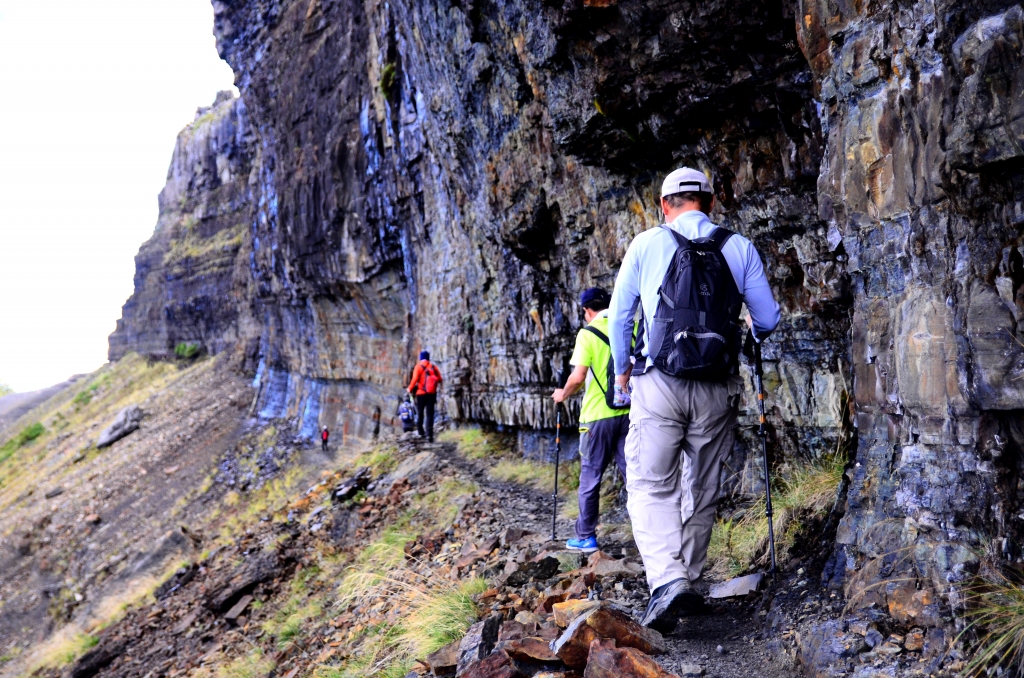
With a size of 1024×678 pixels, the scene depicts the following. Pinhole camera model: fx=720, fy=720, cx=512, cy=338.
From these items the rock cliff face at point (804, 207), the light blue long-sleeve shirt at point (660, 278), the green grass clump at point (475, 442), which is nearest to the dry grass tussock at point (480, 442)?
the green grass clump at point (475, 442)

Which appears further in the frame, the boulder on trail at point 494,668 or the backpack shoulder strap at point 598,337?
the backpack shoulder strap at point 598,337

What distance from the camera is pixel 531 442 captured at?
11188mm

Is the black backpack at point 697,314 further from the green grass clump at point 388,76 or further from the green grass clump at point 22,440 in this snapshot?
the green grass clump at point 22,440

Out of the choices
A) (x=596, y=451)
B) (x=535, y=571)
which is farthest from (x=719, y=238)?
(x=535, y=571)

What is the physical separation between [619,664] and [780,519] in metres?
1.85

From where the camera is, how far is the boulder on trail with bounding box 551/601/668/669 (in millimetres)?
3053

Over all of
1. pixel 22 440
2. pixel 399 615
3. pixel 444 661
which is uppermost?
pixel 444 661

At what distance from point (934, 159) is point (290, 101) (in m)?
26.4

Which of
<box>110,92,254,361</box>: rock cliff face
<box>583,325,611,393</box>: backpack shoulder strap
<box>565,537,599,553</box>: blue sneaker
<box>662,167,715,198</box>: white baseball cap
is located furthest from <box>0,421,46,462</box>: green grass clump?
<box>662,167,715,198</box>: white baseball cap

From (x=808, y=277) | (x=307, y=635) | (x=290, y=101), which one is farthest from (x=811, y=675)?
(x=290, y=101)

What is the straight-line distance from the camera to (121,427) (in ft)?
114

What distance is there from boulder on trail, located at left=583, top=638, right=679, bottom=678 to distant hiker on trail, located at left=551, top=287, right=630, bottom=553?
93.2 inches

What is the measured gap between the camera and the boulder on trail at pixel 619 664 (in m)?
2.77

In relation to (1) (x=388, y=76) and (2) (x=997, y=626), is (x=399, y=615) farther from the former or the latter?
(1) (x=388, y=76)
